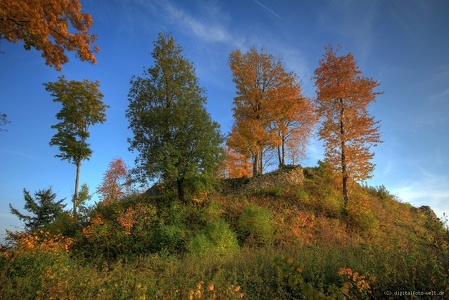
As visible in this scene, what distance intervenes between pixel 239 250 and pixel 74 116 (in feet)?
65.8

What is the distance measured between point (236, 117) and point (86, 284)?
58.2 feet

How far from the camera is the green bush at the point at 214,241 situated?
11148 mm

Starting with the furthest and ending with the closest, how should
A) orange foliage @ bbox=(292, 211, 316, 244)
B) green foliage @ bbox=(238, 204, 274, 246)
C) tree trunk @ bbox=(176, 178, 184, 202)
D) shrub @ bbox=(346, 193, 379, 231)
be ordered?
1. tree trunk @ bbox=(176, 178, 184, 202)
2. shrub @ bbox=(346, 193, 379, 231)
3. orange foliage @ bbox=(292, 211, 316, 244)
4. green foliage @ bbox=(238, 204, 274, 246)

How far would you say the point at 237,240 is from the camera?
42.5ft

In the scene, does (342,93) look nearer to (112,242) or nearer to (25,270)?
(112,242)

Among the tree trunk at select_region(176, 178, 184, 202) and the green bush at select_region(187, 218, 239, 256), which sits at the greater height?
the tree trunk at select_region(176, 178, 184, 202)

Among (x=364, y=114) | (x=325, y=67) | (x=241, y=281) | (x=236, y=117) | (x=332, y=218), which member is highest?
(x=325, y=67)

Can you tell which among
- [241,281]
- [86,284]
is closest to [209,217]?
[241,281]

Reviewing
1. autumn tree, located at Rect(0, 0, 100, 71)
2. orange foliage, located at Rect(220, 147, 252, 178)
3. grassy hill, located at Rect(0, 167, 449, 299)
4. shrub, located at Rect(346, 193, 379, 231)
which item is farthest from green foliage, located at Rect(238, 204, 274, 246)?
orange foliage, located at Rect(220, 147, 252, 178)

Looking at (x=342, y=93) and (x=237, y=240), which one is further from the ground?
(x=342, y=93)

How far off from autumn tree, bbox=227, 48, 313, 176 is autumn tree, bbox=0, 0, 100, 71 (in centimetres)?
1233

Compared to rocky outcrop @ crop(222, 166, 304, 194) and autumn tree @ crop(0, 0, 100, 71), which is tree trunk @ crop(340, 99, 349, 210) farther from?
autumn tree @ crop(0, 0, 100, 71)

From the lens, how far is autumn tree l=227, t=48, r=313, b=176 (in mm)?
20688

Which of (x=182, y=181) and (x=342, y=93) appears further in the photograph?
(x=342, y=93)
